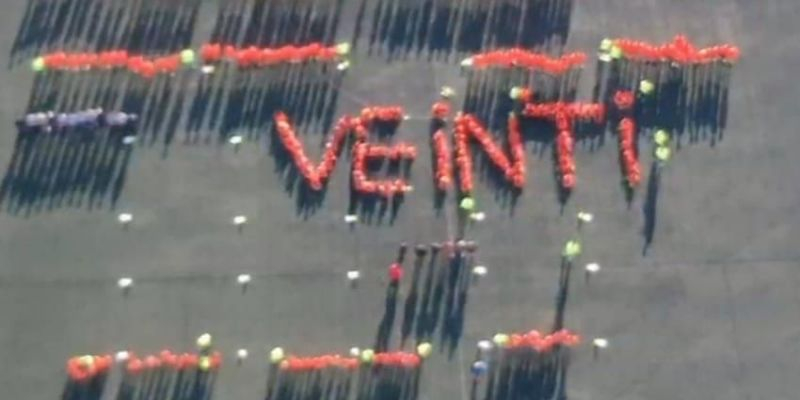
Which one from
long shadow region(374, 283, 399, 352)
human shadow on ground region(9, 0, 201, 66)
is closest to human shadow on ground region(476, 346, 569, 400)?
long shadow region(374, 283, 399, 352)

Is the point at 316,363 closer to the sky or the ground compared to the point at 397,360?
closer to the ground

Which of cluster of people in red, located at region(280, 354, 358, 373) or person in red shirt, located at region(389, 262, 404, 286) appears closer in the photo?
cluster of people in red, located at region(280, 354, 358, 373)

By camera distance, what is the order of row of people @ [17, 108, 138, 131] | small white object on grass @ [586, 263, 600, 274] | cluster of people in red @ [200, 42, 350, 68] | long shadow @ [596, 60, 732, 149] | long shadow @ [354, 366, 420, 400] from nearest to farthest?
long shadow @ [354, 366, 420, 400], row of people @ [17, 108, 138, 131], cluster of people in red @ [200, 42, 350, 68], small white object on grass @ [586, 263, 600, 274], long shadow @ [596, 60, 732, 149]

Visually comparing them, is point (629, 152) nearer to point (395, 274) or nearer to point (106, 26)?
point (395, 274)

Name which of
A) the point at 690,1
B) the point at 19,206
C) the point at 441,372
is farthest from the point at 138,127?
the point at 690,1

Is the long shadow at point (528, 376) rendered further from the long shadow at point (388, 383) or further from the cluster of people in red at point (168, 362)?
the cluster of people in red at point (168, 362)

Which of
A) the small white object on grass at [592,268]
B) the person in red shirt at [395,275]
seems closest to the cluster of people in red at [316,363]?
the person in red shirt at [395,275]

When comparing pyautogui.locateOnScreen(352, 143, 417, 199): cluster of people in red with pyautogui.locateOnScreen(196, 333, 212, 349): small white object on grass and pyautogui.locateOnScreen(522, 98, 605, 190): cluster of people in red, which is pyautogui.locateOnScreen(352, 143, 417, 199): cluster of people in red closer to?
pyautogui.locateOnScreen(522, 98, 605, 190): cluster of people in red

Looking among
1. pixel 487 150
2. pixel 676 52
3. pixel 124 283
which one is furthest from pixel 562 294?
pixel 124 283
